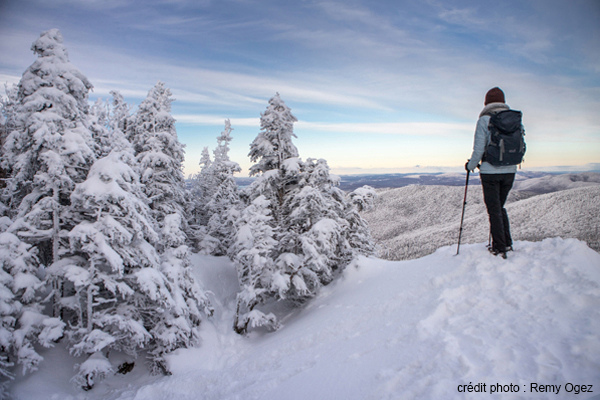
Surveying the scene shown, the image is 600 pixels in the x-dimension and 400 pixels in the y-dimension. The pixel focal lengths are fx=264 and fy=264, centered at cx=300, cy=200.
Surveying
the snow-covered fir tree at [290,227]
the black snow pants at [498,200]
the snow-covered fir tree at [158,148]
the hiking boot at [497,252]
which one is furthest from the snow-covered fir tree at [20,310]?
the black snow pants at [498,200]

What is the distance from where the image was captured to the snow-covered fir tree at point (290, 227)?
45.0 feet

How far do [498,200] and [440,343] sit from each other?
3869 mm

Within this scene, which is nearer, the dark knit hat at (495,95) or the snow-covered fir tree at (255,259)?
the dark knit hat at (495,95)

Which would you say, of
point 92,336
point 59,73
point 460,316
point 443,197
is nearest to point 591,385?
point 460,316

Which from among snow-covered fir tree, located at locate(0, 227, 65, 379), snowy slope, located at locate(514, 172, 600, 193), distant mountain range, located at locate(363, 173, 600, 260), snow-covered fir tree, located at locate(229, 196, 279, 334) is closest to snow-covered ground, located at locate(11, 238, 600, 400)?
snow-covered fir tree, located at locate(0, 227, 65, 379)

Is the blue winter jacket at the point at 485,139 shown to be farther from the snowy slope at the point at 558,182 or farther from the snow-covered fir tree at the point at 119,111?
the snowy slope at the point at 558,182

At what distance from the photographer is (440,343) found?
4.59 metres

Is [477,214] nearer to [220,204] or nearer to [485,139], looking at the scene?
[220,204]

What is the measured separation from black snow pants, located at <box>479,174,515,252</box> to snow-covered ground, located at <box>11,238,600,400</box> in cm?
54

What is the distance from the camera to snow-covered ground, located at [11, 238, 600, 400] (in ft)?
12.0

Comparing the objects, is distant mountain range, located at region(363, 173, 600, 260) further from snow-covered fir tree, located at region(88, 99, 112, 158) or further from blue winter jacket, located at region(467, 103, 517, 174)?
snow-covered fir tree, located at region(88, 99, 112, 158)

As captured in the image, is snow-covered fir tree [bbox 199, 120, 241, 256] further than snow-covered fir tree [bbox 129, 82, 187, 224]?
Yes

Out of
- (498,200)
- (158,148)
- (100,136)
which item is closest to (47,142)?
(100,136)

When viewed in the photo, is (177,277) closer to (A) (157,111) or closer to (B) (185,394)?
(B) (185,394)
